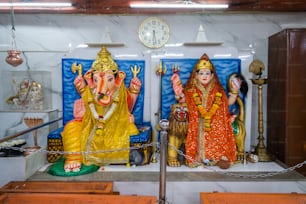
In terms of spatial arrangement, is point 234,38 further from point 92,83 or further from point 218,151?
point 92,83

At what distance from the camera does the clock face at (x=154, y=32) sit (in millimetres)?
4953

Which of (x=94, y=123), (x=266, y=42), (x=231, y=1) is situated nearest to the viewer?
(x=94, y=123)

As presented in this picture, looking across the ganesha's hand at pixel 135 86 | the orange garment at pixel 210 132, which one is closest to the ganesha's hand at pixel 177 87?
the orange garment at pixel 210 132

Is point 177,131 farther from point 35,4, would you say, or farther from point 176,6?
point 35,4

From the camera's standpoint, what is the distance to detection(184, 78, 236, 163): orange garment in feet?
13.2

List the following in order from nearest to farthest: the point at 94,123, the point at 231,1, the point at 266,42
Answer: the point at 94,123 < the point at 231,1 < the point at 266,42

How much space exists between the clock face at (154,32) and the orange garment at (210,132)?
1.28 meters

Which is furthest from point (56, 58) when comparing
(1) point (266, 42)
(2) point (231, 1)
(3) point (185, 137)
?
(1) point (266, 42)

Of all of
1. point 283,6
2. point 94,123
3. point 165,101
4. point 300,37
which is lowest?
point 94,123

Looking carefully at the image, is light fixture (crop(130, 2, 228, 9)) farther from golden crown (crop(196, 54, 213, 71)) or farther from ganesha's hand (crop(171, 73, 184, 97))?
ganesha's hand (crop(171, 73, 184, 97))

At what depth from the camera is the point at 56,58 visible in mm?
5055

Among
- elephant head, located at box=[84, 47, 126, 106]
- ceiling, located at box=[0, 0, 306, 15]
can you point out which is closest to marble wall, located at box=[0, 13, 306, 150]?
ceiling, located at box=[0, 0, 306, 15]

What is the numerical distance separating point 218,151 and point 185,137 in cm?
51

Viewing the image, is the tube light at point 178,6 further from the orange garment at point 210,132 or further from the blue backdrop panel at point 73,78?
the orange garment at point 210,132
